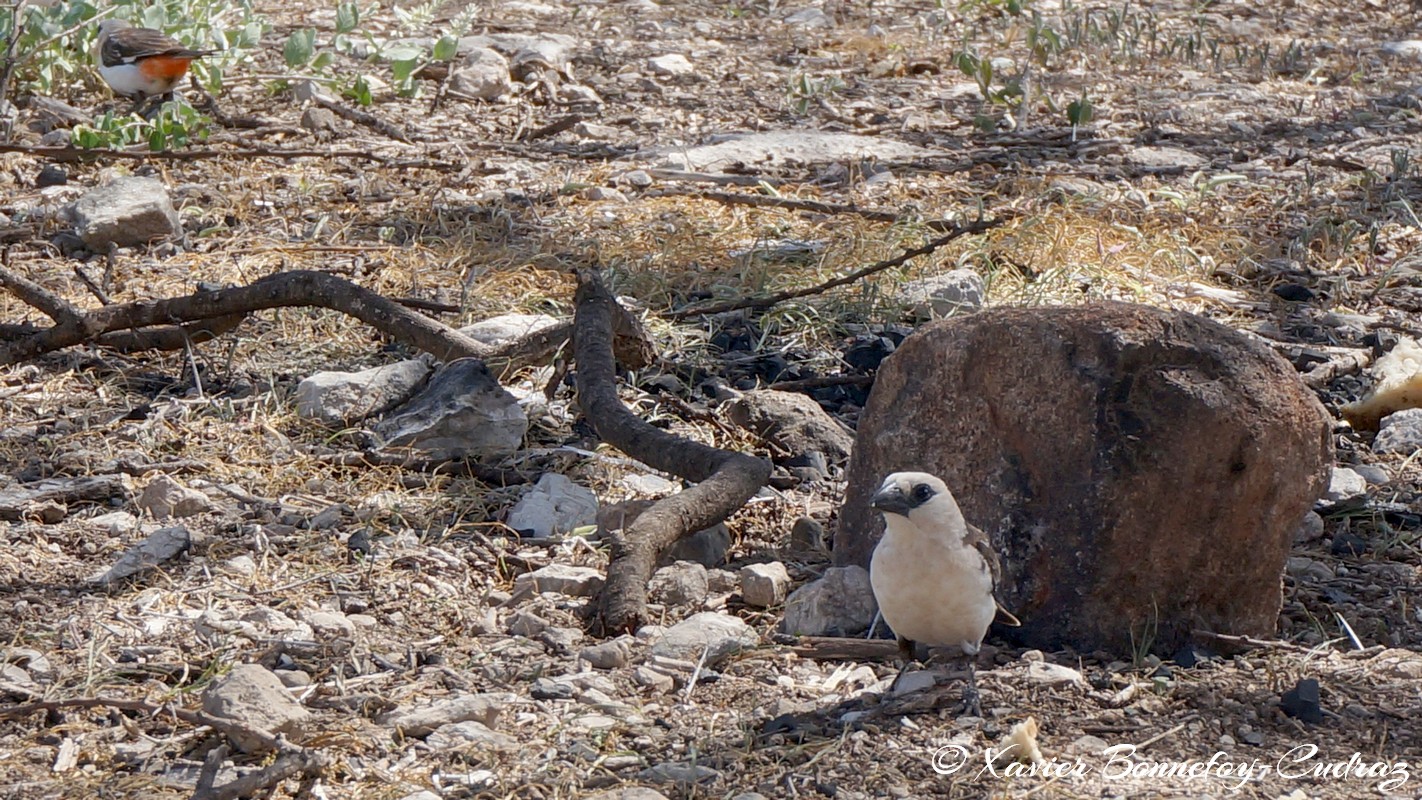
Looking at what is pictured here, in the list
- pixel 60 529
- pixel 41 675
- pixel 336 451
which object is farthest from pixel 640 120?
pixel 41 675

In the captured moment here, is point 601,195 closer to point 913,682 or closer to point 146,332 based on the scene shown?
point 146,332

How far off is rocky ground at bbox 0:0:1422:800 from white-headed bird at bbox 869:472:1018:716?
0.38 ft

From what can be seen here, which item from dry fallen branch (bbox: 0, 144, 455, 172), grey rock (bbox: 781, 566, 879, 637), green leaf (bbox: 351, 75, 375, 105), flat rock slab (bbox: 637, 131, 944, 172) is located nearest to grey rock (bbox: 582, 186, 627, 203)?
flat rock slab (bbox: 637, 131, 944, 172)

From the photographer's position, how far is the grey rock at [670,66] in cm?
842

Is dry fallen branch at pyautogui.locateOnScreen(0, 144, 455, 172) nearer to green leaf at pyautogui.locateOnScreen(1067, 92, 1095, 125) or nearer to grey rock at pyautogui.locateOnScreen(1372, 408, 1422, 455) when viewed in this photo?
green leaf at pyautogui.locateOnScreen(1067, 92, 1095, 125)

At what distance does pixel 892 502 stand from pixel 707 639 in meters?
0.58

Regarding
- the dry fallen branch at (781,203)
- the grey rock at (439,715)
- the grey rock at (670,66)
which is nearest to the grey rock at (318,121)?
the dry fallen branch at (781,203)

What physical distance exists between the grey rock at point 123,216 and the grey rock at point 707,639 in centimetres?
323

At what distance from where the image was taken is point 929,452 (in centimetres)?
342

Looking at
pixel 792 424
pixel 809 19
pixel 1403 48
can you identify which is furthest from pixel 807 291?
pixel 1403 48

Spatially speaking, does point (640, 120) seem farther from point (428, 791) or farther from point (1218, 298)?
point (428, 791)

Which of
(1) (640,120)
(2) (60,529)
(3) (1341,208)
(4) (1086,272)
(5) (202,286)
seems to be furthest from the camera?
(1) (640,120)

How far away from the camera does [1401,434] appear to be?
455 cm

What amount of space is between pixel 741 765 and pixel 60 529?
196 cm
